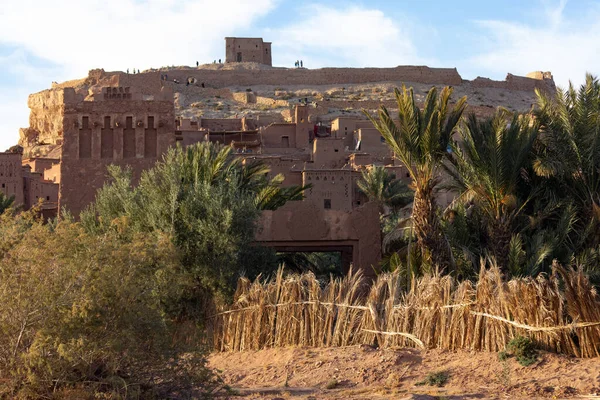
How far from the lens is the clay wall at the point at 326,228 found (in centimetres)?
1611

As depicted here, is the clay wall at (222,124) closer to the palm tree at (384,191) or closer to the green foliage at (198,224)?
the palm tree at (384,191)

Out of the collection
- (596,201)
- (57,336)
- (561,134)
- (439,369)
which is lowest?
(439,369)

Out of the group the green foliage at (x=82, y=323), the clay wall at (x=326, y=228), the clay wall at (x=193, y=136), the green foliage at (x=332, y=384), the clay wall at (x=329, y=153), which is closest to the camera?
the green foliage at (x=82, y=323)

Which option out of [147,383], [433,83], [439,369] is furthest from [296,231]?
[433,83]

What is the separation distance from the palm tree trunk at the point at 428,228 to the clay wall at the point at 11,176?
1026 inches

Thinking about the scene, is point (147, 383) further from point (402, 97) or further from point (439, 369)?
point (402, 97)

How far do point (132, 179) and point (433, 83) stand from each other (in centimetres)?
5668

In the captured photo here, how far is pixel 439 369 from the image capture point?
10.7 m

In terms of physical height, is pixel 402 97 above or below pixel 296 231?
above

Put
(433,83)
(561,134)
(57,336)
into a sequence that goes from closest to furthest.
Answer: (57,336), (561,134), (433,83)

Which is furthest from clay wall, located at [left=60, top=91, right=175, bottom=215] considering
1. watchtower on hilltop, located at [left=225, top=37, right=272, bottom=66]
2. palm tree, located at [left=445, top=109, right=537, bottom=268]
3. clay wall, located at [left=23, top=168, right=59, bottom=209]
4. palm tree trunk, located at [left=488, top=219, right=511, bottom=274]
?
watchtower on hilltop, located at [left=225, top=37, right=272, bottom=66]

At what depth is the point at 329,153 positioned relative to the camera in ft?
122

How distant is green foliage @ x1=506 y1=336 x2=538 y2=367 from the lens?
10273mm

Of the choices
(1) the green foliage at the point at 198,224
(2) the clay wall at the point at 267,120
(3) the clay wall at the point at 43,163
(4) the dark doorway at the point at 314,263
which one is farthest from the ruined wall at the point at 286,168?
(1) the green foliage at the point at 198,224
